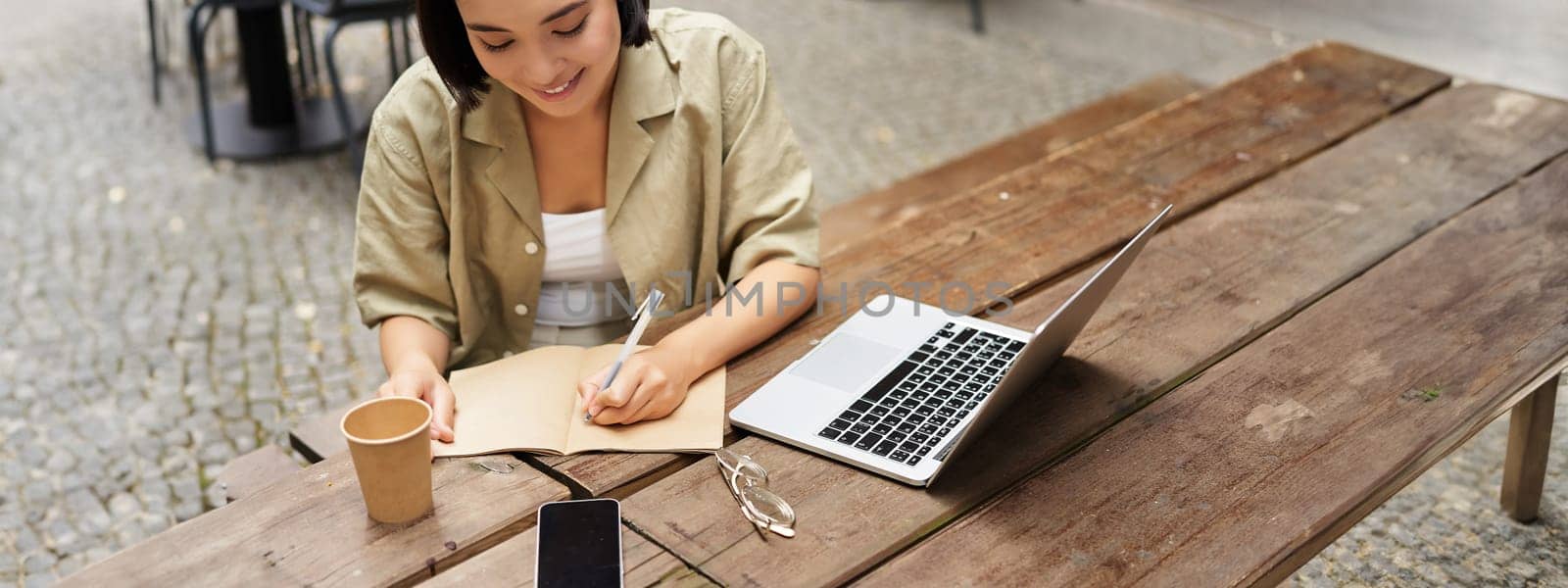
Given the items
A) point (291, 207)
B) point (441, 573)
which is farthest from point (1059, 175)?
point (291, 207)

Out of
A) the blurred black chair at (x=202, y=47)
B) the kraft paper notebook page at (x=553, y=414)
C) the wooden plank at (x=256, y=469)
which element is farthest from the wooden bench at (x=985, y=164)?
the blurred black chair at (x=202, y=47)

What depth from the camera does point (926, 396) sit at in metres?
1.62

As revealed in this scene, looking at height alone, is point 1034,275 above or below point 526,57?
below

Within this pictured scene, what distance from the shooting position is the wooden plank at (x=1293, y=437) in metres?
1.33

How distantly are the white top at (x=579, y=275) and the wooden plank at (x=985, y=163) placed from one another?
92cm

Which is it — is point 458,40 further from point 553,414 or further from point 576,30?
point 553,414

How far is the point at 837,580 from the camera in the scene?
129 centimetres

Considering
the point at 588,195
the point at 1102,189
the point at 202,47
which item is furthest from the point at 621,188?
the point at 202,47

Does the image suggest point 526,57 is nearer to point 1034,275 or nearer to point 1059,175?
point 1034,275

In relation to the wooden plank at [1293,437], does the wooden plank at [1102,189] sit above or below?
above

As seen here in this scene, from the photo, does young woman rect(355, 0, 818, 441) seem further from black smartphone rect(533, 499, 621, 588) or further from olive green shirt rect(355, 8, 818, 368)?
black smartphone rect(533, 499, 621, 588)

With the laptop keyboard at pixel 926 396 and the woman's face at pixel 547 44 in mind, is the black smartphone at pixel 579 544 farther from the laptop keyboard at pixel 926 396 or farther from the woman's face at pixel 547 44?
the woman's face at pixel 547 44

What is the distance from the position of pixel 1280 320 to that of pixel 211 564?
1322 mm

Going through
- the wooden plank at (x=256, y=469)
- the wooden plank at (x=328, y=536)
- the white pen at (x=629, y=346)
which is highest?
the white pen at (x=629, y=346)
